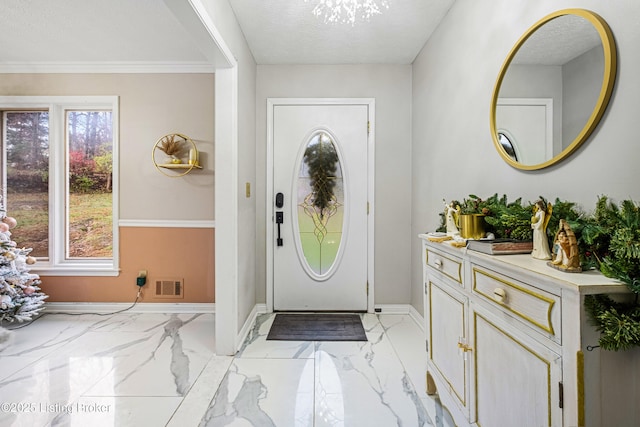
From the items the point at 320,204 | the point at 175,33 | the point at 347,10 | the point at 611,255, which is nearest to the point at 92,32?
the point at 175,33

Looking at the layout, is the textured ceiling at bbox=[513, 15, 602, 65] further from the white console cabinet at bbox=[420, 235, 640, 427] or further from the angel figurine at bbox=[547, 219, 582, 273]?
the white console cabinet at bbox=[420, 235, 640, 427]

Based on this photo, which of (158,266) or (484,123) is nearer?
(484,123)

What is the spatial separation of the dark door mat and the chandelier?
248 cm

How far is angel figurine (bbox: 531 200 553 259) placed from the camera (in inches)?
41.4

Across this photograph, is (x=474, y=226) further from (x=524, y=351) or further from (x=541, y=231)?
(x=524, y=351)

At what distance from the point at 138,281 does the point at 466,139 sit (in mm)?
3086

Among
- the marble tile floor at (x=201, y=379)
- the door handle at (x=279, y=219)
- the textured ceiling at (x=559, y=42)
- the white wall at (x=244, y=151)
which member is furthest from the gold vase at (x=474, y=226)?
the door handle at (x=279, y=219)

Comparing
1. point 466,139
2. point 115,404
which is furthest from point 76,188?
point 466,139

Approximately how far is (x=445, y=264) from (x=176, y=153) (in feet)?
8.61

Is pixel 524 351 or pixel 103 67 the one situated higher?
pixel 103 67

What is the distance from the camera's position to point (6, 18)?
227 centimetres

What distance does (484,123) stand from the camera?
1761 mm

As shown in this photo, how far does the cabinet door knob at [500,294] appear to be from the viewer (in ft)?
3.39

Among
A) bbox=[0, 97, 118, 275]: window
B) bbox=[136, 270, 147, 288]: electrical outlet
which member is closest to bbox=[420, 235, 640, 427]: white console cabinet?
bbox=[136, 270, 147, 288]: electrical outlet
